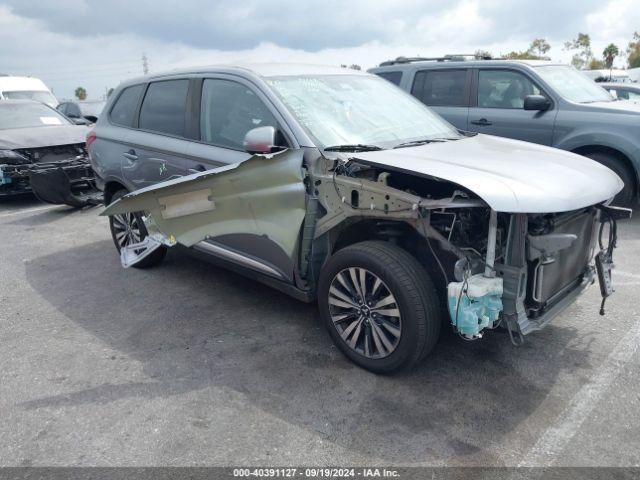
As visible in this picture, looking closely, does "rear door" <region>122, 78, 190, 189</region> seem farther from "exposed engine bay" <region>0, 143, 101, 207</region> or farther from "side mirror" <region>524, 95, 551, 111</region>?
"side mirror" <region>524, 95, 551, 111</region>

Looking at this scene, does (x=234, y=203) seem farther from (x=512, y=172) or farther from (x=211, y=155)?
(x=512, y=172)

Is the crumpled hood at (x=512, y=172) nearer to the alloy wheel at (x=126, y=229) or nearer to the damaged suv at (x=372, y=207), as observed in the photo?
the damaged suv at (x=372, y=207)

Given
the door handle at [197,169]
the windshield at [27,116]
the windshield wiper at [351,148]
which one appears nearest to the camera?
the windshield wiper at [351,148]

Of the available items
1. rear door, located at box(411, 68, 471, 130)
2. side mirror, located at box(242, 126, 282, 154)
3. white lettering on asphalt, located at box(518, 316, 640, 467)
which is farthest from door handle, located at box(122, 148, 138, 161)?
rear door, located at box(411, 68, 471, 130)

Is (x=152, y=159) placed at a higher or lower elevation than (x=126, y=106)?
lower

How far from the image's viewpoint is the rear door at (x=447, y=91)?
7414 millimetres

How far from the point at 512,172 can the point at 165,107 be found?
310 cm

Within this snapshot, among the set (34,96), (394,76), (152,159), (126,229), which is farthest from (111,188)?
(34,96)

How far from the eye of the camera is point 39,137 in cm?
834

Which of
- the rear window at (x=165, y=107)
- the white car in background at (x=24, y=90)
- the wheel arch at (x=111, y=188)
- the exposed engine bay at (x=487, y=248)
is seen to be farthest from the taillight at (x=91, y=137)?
the white car in background at (x=24, y=90)

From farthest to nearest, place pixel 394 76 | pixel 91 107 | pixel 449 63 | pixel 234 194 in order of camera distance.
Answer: pixel 91 107, pixel 394 76, pixel 449 63, pixel 234 194

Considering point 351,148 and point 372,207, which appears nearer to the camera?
point 372,207

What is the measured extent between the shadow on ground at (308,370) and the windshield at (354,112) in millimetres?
1444

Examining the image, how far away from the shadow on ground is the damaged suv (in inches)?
10.2
